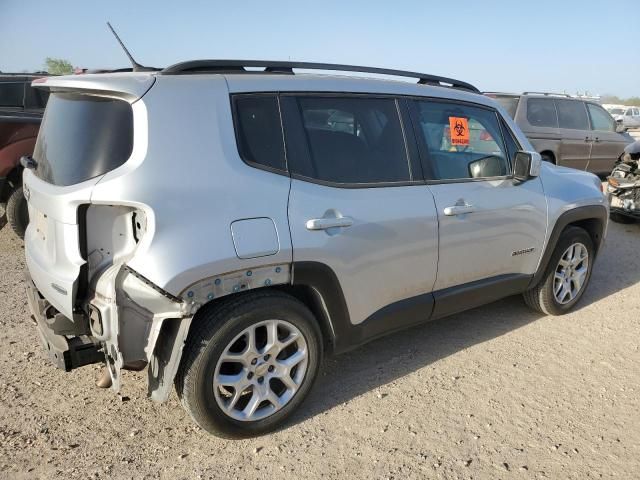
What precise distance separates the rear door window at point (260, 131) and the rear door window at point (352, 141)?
0.41 ft

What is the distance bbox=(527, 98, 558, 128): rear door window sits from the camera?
29.5ft

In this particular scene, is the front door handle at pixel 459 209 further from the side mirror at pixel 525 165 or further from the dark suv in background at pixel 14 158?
the dark suv in background at pixel 14 158

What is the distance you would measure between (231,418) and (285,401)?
1.02 feet

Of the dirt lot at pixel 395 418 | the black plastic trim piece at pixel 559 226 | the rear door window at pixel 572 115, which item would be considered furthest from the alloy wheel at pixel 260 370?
the rear door window at pixel 572 115

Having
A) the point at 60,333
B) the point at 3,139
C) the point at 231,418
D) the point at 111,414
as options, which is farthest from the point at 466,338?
the point at 3,139

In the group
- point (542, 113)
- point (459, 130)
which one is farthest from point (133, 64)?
point (542, 113)

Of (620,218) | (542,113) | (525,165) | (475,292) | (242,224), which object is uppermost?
(542,113)

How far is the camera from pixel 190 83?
2381 mm

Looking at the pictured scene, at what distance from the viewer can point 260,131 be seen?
8.27 feet

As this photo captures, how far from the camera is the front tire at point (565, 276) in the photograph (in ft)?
13.3

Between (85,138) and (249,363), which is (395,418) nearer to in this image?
(249,363)

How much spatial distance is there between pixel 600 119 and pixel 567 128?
1.34 metres

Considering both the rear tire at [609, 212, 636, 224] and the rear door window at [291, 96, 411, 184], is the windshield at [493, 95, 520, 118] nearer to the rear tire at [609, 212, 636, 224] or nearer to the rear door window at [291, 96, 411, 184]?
the rear tire at [609, 212, 636, 224]

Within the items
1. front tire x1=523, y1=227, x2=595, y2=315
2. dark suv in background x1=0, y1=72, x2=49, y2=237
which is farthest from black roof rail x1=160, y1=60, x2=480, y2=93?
dark suv in background x1=0, y1=72, x2=49, y2=237
